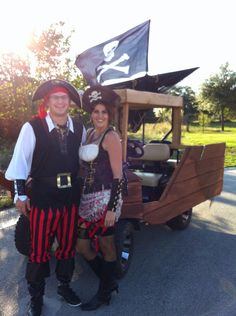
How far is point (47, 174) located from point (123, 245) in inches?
47.1

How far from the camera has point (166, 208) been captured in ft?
13.4

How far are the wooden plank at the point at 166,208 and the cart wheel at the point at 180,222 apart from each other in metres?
0.36

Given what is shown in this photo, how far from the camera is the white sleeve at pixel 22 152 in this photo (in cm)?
267

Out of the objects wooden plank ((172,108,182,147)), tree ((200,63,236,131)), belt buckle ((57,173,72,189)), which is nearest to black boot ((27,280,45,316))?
belt buckle ((57,173,72,189))

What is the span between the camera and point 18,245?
142 inches

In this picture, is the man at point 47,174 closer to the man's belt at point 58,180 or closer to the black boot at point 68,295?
Result: the man's belt at point 58,180

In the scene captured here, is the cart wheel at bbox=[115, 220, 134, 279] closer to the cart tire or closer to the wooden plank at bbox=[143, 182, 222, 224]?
the wooden plank at bbox=[143, 182, 222, 224]

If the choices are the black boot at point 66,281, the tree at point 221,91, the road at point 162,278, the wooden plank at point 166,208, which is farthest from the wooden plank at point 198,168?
the tree at point 221,91

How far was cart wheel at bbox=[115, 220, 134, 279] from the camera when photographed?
11.2 ft

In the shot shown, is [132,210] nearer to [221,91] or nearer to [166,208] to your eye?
[166,208]

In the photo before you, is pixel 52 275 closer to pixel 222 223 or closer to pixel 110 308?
pixel 110 308

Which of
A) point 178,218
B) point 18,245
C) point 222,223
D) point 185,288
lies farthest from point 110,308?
point 222,223

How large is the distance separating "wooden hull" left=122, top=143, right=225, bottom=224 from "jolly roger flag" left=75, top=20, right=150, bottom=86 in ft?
3.40

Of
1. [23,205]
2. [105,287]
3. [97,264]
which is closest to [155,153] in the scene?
[97,264]
